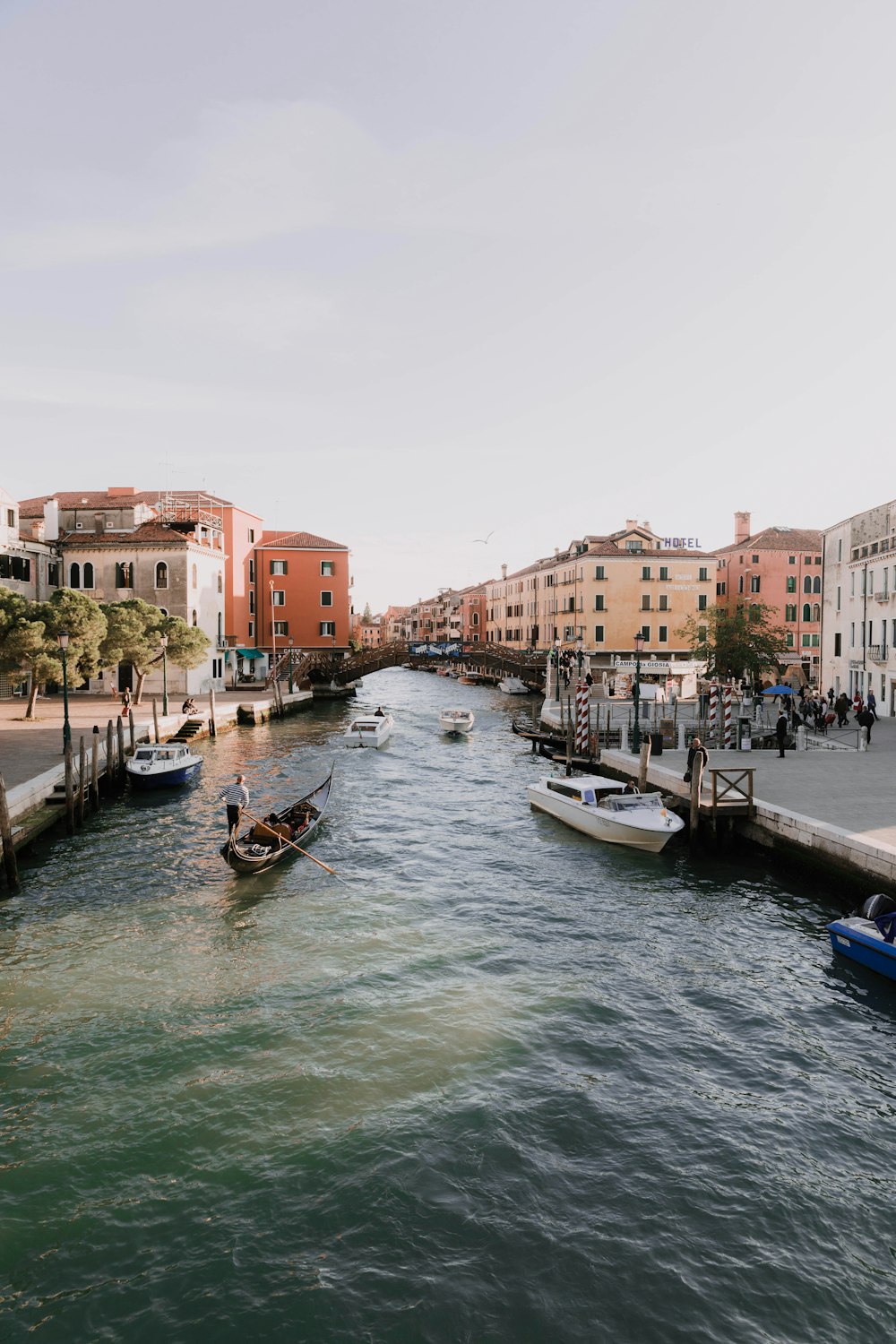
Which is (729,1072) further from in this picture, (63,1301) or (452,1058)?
(63,1301)

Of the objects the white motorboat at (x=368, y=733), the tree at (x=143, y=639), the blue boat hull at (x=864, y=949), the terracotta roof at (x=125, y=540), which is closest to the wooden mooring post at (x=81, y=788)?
the white motorboat at (x=368, y=733)

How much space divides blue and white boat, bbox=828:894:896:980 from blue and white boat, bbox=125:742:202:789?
64.7ft

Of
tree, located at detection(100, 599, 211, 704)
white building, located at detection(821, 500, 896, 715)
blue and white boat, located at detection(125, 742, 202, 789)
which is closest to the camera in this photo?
blue and white boat, located at detection(125, 742, 202, 789)

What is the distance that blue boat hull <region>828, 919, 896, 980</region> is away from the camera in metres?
11.6

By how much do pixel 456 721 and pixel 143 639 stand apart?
52.0 ft

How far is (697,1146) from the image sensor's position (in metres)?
8.17

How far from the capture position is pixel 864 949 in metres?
12.0

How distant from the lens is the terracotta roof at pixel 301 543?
67.9 m

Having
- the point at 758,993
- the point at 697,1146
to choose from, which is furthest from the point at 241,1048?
the point at 758,993

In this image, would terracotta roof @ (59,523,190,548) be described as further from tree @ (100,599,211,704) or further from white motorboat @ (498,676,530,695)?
white motorboat @ (498,676,530,695)

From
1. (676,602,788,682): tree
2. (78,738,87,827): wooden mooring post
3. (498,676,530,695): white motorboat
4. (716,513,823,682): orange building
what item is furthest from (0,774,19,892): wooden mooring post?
(716,513,823,682): orange building

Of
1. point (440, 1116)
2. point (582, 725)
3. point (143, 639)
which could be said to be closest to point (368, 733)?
point (582, 725)

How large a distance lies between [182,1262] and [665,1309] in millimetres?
3766

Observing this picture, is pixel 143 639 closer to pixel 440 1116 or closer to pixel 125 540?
pixel 125 540
